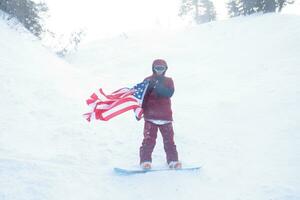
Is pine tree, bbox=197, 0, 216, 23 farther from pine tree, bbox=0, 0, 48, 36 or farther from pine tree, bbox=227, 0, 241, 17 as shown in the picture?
pine tree, bbox=0, 0, 48, 36

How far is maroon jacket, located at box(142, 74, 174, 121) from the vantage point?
605 cm

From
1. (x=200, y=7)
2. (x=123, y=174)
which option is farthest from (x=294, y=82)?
(x=200, y=7)

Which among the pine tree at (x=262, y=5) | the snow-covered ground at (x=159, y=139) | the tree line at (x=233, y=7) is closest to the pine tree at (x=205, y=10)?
the tree line at (x=233, y=7)

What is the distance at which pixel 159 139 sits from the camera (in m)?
7.16

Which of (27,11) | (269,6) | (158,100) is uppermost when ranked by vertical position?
(269,6)

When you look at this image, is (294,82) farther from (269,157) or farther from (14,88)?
(14,88)

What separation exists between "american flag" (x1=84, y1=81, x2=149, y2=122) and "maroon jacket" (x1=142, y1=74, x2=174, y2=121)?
0.37 feet

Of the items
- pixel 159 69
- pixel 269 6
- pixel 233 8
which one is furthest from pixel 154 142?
pixel 233 8

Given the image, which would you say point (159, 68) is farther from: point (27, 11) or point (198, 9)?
point (198, 9)

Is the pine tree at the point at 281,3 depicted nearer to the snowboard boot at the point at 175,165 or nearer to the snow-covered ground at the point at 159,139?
the snow-covered ground at the point at 159,139

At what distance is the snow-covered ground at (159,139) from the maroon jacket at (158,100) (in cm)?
89

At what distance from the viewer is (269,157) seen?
21.4ft

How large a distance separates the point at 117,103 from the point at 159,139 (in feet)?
4.53

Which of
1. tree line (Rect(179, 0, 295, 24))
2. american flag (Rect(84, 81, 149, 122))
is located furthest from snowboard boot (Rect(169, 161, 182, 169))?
tree line (Rect(179, 0, 295, 24))
